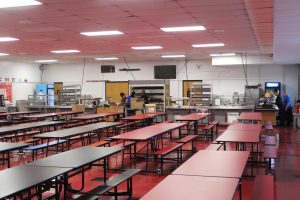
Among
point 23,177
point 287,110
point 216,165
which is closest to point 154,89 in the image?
point 287,110

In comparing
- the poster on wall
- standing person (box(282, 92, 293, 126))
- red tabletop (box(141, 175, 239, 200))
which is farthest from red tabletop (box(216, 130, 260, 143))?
the poster on wall

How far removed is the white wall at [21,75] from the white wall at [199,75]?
3.19 feet

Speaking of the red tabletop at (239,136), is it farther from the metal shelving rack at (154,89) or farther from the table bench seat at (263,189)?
the metal shelving rack at (154,89)

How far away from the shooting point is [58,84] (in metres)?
19.8

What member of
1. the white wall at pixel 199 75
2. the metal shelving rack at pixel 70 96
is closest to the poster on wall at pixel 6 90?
the metal shelving rack at pixel 70 96

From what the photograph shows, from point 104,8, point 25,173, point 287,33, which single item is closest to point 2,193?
point 25,173

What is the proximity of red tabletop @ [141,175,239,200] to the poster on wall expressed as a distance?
15.5 metres

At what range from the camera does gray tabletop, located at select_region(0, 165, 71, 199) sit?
9.14ft

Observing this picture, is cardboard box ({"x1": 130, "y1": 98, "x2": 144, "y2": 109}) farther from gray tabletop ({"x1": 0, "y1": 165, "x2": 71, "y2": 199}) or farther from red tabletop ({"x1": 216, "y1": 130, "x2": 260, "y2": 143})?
gray tabletop ({"x1": 0, "y1": 165, "x2": 71, "y2": 199})

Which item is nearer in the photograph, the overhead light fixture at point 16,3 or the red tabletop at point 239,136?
the overhead light fixture at point 16,3

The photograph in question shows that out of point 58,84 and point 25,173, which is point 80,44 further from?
point 58,84

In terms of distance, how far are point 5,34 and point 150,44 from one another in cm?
413

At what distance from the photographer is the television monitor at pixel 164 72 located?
17594 millimetres

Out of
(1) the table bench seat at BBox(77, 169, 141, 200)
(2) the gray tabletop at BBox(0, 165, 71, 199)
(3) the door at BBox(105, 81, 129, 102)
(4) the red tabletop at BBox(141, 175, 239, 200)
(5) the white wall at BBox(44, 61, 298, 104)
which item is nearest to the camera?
(4) the red tabletop at BBox(141, 175, 239, 200)
